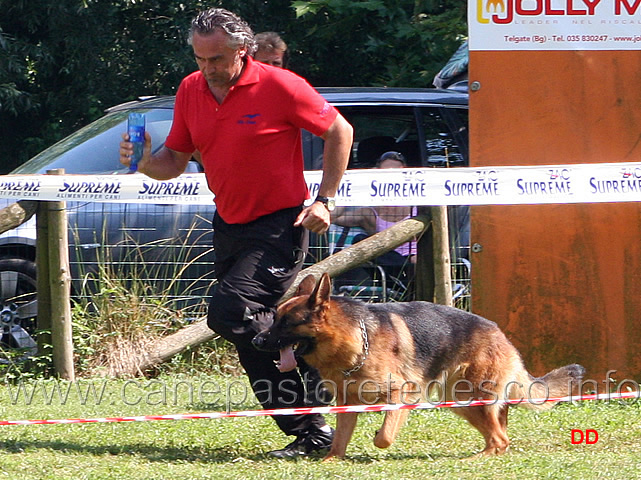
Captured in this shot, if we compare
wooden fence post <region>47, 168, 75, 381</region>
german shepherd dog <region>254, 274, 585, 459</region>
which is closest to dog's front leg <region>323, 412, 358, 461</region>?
german shepherd dog <region>254, 274, 585, 459</region>

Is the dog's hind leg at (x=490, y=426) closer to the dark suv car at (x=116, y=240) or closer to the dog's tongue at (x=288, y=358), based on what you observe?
the dog's tongue at (x=288, y=358)

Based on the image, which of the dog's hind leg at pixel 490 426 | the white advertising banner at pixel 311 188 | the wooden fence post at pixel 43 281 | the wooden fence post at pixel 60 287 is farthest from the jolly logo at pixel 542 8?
the wooden fence post at pixel 43 281

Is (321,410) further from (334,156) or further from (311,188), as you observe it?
(311,188)

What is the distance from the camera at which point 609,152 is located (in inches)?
249

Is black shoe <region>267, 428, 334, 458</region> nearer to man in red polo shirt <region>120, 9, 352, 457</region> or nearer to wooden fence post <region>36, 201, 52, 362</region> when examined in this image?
man in red polo shirt <region>120, 9, 352, 457</region>

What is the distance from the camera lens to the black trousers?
466 cm

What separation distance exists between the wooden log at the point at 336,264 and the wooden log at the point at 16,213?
1.26 m

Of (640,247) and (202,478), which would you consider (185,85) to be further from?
(640,247)

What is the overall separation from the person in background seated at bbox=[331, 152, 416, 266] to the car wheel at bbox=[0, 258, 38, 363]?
226cm

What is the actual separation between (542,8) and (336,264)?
2216 mm

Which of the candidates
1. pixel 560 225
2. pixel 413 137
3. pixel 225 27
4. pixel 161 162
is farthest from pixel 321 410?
pixel 413 137

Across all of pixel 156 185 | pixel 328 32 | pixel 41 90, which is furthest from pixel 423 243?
pixel 41 90

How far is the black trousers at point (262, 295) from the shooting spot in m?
4.66

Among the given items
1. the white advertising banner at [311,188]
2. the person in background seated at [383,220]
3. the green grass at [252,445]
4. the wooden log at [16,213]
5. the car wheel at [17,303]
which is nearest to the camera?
the green grass at [252,445]
